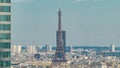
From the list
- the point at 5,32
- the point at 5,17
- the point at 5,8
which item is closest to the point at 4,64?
the point at 5,32

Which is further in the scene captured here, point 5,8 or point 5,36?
point 5,36

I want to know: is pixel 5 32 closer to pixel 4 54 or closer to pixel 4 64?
pixel 4 54

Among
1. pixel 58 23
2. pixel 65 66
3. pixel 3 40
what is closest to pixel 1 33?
pixel 3 40

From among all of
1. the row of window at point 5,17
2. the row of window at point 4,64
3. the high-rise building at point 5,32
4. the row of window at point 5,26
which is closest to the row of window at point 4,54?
the high-rise building at point 5,32

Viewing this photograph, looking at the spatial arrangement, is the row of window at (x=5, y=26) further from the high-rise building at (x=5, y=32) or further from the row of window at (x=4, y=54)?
the row of window at (x=4, y=54)

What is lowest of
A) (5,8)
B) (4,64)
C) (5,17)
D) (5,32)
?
(4,64)


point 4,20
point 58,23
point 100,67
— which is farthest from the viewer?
point 58,23

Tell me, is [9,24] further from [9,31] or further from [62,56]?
[62,56]

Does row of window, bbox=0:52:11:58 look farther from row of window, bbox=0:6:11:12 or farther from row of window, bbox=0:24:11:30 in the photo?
row of window, bbox=0:6:11:12

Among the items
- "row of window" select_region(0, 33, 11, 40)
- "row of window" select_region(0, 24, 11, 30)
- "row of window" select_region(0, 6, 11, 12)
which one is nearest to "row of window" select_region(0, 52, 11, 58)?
"row of window" select_region(0, 33, 11, 40)
